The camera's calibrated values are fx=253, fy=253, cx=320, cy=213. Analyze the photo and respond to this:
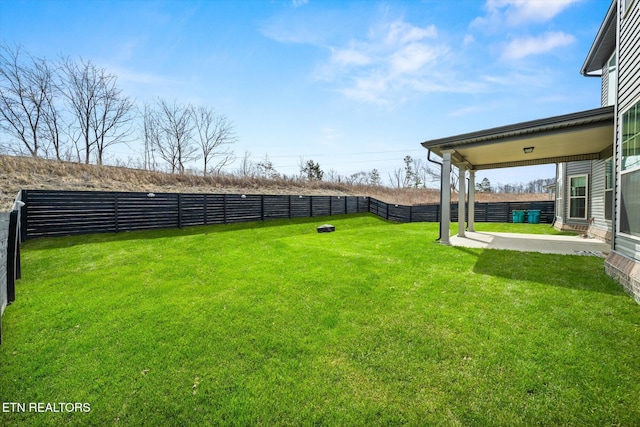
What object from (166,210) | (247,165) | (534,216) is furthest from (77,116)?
(534,216)

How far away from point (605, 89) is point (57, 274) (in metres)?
14.0

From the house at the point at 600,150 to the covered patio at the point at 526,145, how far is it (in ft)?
0.05

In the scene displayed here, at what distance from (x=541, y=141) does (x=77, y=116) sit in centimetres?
2123

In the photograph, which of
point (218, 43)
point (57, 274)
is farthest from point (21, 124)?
point (57, 274)

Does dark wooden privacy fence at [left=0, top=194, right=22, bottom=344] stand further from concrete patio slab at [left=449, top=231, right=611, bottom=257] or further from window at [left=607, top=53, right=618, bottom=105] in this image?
window at [left=607, top=53, right=618, bottom=105]

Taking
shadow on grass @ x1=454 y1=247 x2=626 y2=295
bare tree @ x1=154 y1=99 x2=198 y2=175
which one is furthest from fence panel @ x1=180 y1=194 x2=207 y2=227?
bare tree @ x1=154 y1=99 x2=198 y2=175

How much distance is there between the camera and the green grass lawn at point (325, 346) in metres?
1.79

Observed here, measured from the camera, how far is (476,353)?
2.31 metres

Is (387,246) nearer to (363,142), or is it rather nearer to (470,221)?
(470,221)

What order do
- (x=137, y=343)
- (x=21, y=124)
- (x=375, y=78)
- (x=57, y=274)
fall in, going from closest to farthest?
(x=137, y=343) < (x=57, y=274) < (x=375, y=78) < (x=21, y=124)

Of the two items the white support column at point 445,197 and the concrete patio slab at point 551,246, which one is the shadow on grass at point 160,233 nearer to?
the white support column at point 445,197

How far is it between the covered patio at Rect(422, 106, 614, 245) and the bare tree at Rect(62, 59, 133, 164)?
697 inches

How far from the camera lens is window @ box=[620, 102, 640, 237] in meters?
3.55

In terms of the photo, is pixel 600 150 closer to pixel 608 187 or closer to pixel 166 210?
pixel 608 187
